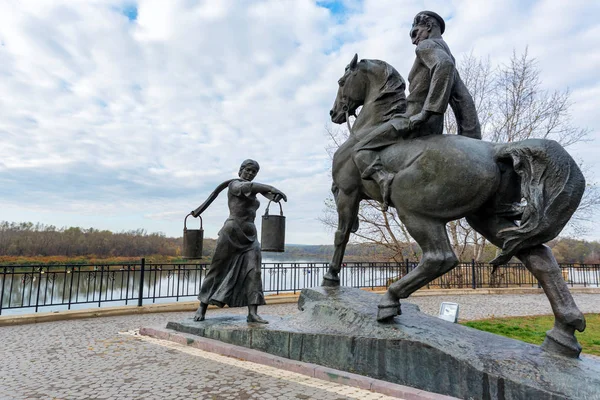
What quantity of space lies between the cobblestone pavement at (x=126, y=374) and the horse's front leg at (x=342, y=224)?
1386 mm

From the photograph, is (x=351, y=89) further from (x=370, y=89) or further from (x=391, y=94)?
(x=391, y=94)

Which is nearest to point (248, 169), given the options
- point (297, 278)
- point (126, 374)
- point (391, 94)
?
point (391, 94)

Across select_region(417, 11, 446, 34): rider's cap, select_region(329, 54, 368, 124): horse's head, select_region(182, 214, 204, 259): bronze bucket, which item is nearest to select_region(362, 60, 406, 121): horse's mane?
select_region(329, 54, 368, 124): horse's head

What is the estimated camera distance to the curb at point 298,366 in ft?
9.75

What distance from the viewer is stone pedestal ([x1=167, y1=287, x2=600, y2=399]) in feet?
8.69

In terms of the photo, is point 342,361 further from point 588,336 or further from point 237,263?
point 588,336

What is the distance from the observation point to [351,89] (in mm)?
4430

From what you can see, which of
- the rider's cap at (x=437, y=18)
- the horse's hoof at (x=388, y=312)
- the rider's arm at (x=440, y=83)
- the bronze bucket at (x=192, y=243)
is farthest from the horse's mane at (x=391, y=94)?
the bronze bucket at (x=192, y=243)

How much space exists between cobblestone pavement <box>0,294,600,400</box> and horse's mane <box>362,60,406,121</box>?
9.10ft

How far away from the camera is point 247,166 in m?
5.25

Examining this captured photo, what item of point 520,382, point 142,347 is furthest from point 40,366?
point 520,382

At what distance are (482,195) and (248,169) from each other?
3082mm

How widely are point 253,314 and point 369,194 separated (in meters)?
2.18

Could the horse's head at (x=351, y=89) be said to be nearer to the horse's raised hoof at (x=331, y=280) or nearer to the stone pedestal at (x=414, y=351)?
the horse's raised hoof at (x=331, y=280)
